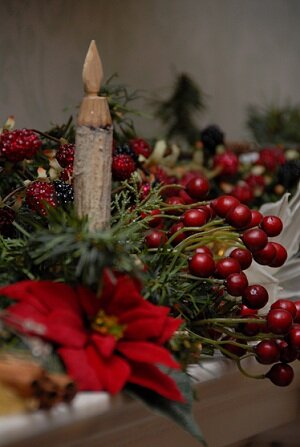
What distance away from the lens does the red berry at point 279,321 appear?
0.70 metres

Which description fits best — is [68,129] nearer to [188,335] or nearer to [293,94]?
[188,335]

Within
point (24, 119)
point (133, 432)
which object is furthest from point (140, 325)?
point (24, 119)

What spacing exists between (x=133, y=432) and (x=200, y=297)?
0.51 feet

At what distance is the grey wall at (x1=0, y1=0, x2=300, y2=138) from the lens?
1.28 metres

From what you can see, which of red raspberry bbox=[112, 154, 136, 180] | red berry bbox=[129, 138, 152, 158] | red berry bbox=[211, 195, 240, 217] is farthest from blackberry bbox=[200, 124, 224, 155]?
red berry bbox=[211, 195, 240, 217]

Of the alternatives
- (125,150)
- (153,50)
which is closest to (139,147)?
(125,150)

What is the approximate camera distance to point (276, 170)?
135cm

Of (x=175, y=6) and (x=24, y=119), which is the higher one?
(x=175, y=6)

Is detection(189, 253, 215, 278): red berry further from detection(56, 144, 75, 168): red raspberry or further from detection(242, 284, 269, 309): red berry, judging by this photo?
detection(56, 144, 75, 168): red raspberry

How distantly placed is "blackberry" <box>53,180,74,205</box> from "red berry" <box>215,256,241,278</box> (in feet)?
0.44

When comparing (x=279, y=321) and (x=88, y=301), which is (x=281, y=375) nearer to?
(x=279, y=321)

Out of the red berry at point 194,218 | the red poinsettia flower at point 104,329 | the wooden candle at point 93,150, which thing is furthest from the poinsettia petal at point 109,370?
the red berry at point 194,218

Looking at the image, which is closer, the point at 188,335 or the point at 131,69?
the point at 188,335

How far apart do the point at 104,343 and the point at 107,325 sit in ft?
0.06
